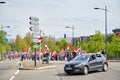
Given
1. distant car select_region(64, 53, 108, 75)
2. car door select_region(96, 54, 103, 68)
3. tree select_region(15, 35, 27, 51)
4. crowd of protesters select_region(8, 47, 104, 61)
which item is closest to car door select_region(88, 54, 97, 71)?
distant car select_region(64, 53, 108, 75)

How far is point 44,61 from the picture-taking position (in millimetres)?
45281

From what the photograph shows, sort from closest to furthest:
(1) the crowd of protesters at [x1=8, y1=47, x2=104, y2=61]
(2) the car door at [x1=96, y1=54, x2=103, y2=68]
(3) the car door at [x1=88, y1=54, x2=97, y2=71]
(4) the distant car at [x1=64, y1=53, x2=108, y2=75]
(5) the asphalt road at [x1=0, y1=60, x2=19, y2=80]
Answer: (5) the asphalt road at [x1=0, y1=60, x2=19, y2=80] < (4) the distant car at [x1=64, y1=53, x2=108, y2=75] < (3) the car door at [x1=88, y1=54, x2=97, y2=71] < (2) the car door at [x1=96, y1=54, x2=103, y2=68] < (1) the crowd of protesters at [x1=8, y1=47, x2=104, y2=61]

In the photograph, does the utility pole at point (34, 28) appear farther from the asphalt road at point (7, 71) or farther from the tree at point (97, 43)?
the tree at point (97, 43)

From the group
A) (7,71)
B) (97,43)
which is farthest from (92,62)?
(97,43)

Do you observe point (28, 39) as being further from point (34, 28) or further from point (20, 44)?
point (34, 28)

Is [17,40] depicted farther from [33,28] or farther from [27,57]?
[33,28]

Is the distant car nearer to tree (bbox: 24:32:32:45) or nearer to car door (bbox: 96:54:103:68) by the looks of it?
car door (bbox: 96:54:103:68)

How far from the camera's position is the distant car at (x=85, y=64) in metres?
24.6

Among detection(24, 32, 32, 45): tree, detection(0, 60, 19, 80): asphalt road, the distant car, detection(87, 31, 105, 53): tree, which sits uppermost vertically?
detection(24, 32, 32, 45): tree

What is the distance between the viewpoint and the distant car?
80.7 ft

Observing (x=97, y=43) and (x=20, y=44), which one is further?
(x=20, y=44)

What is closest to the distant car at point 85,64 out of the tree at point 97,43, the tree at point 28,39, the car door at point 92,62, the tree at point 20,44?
the car door at point 92,62

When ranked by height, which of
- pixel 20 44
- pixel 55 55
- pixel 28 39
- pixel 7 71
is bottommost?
pixel 7 71

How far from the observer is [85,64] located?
24.9m
